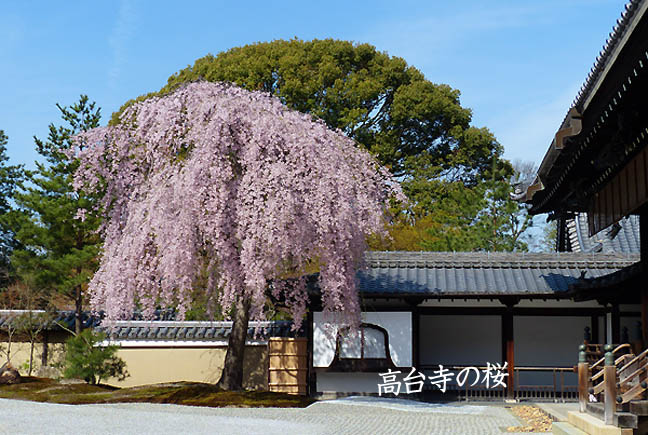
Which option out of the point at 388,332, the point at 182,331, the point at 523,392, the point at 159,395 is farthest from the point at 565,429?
the point at 182,331

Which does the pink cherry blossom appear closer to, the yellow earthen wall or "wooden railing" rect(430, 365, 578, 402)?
the yellow earthen wall

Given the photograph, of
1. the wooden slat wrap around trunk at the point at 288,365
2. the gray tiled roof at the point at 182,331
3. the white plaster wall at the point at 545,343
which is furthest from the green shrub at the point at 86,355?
the white plaster wall at the point at 545,343

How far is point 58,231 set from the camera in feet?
66.1

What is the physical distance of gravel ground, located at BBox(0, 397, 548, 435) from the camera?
1123 cm

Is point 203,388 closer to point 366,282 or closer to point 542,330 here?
point 366,282

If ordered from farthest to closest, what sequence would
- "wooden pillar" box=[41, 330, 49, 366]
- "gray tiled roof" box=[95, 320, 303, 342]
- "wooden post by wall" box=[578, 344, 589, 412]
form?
"wooden pillar" box=[41, 330, 49, 366], "gray tiled roof" box=[95, 320, 303, 342], "wooden post by wall" box=[578, 344, 589, 412]

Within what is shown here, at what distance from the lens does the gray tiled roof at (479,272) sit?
1719 centimetres

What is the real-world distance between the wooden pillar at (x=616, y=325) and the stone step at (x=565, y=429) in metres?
6.73

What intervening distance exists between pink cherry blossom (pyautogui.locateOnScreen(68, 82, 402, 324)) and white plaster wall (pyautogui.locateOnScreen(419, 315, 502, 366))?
5859 mm

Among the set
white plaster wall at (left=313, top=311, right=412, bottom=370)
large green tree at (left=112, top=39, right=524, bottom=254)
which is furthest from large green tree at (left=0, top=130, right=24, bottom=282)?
white plaster wall at (left=313, top=311, right=412, bottom=370)

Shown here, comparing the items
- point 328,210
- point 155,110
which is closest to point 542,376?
point 328,210

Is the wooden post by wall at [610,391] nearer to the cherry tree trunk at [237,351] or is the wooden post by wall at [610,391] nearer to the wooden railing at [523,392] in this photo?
the wooden railing at [523,392]

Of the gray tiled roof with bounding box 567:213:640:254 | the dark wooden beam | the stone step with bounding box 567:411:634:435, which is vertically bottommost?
the stone step with bounding box 567:411:634:435

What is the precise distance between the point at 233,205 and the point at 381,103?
21.9 metres
